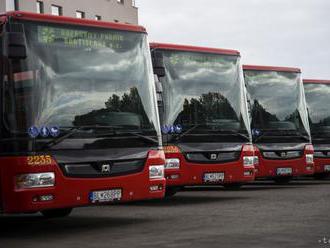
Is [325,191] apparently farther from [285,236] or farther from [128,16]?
[128,16]

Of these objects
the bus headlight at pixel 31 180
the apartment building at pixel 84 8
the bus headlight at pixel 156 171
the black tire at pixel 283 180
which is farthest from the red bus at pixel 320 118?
the apartment building at pixel 84 8

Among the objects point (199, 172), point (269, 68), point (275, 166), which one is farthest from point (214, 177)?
point (269, 68)

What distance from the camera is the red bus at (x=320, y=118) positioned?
881 inches

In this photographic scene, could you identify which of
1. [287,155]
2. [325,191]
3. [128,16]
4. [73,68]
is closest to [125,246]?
[73,68]

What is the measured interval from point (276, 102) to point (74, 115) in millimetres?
10265

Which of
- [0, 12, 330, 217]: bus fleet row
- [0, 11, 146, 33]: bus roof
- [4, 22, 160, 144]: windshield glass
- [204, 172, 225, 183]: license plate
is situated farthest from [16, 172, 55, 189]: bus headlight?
[204, 172, 225, 183]: license plate

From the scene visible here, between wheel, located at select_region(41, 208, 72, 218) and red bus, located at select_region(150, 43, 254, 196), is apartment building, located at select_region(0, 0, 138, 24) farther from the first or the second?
wheel, located at select_region(41, 208, 72, 218)

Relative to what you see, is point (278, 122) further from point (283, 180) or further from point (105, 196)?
point (105, 196)

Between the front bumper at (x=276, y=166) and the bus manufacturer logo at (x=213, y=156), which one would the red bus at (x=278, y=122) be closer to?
the front bumper at (x=276, y=166)

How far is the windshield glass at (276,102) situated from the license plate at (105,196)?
9.23 meters

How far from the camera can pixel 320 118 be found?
894 inches

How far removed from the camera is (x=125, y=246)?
9188 millimetres

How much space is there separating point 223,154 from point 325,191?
361 centimetres

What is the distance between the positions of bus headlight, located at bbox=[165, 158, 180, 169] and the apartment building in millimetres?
29211
